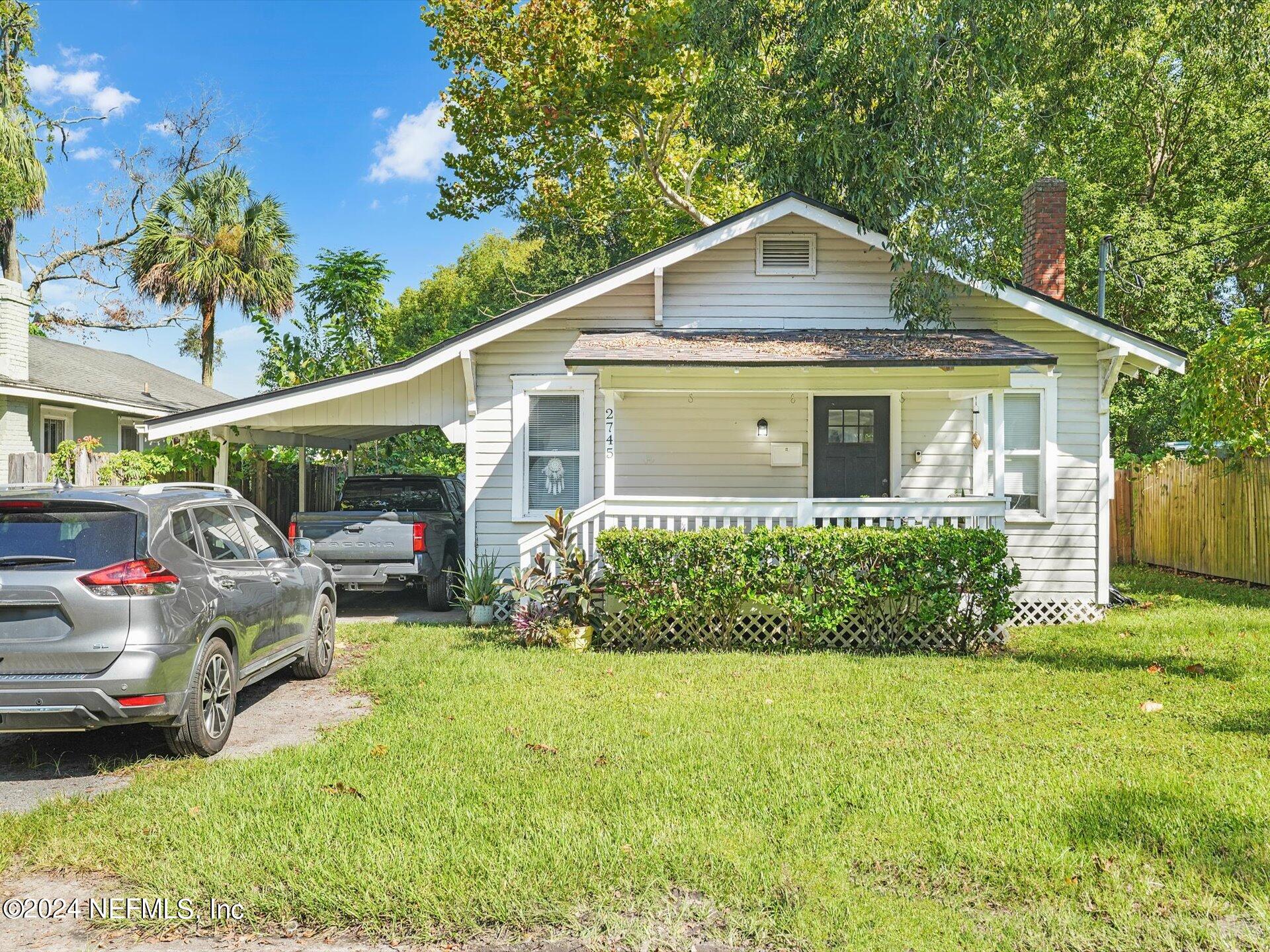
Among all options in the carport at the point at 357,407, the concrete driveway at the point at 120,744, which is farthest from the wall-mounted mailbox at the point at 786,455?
the concrete driveway at the point at 120,744

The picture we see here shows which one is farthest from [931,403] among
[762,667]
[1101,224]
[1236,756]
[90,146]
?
[90,146]

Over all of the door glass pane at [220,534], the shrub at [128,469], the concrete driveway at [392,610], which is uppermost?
the shrub at [128,469]

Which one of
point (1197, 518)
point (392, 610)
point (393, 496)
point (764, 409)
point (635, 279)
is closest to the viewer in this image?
point (635, 279)

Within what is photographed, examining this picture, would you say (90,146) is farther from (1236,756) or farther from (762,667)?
(1236,756)

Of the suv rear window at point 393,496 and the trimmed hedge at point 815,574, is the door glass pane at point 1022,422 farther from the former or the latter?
the suv rear window at point 393,496

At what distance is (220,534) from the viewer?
658 centimetres

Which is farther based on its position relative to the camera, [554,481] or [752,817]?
[554,481]

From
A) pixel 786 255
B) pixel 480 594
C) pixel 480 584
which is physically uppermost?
pixel 786 255

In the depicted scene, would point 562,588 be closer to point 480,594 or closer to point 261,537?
point 480,594


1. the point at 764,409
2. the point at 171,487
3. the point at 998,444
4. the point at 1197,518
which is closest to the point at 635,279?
the point at 764,409

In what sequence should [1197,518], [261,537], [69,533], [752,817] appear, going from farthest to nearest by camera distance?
[1197,518]
[261,537]
[69,533]
[752,817]

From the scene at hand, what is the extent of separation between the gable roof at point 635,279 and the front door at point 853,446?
2.05m

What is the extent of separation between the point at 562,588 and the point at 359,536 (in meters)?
3.32

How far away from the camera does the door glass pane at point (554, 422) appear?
11.8m
